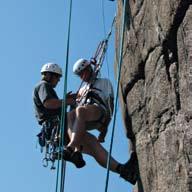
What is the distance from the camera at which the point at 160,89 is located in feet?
26.8

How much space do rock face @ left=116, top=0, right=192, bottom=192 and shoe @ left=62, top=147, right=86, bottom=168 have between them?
83 cm

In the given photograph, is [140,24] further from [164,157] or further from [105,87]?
[164,157]

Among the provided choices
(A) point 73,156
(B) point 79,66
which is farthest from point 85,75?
(A) point 73,156

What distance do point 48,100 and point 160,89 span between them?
1794mm

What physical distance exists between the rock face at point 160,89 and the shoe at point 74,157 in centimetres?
83

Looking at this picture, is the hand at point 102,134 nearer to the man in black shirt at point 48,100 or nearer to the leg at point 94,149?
the leg at point 94,149

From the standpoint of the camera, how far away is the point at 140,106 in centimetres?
893

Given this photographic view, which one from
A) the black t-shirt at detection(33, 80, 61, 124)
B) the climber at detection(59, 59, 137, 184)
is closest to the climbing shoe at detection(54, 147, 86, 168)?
the climber at detection(59, 59, 137, 184)

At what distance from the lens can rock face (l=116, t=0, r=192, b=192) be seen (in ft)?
24.7

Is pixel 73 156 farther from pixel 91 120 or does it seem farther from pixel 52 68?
pixel 52 68

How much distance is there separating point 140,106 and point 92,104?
27.4 inches

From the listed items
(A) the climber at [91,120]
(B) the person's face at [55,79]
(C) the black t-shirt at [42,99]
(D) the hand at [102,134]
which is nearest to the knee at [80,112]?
(A) the climber at [91,120]

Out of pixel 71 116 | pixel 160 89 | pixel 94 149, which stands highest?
pixel 160 89

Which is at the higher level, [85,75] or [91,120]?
[85,75]
